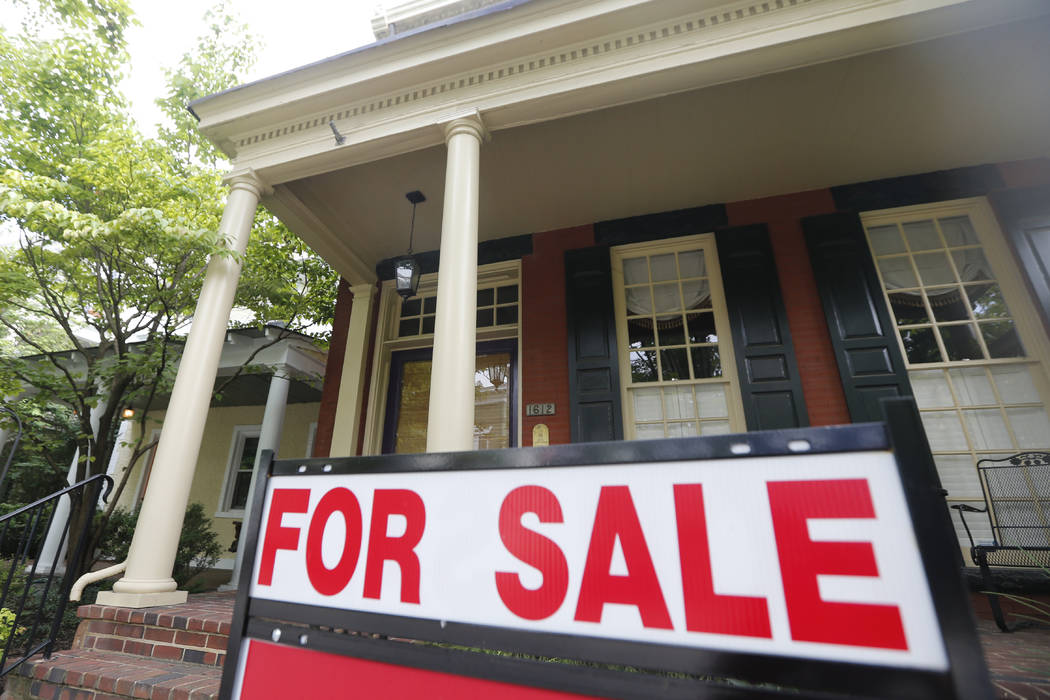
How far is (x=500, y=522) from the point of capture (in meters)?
0.77

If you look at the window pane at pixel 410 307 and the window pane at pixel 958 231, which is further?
the window pane at pixel 410 307

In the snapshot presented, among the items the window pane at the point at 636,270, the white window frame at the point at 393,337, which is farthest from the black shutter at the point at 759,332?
the white window frame at the point at 393,337

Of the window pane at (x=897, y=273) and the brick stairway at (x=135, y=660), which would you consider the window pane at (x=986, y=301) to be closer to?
the window pane at (x=897, y=273)

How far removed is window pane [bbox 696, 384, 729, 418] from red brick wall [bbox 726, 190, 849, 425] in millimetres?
638

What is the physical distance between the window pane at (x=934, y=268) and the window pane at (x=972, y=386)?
83 centimetres

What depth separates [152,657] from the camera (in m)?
2.51

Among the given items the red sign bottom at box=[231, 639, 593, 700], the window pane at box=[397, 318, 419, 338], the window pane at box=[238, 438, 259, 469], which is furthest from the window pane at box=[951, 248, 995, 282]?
the window pane at box=[238, 438, 259, 469]

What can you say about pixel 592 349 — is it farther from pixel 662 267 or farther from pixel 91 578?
pixel 91 578

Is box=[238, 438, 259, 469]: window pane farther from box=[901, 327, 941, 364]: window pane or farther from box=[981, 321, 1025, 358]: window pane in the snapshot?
box=[981, 321, 1025, 358]: window pane

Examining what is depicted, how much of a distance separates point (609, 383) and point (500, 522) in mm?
3548

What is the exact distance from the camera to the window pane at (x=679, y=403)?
411 cm

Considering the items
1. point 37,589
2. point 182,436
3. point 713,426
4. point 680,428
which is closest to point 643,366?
point 680,428

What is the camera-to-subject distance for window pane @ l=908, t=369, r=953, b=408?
12.0 ft

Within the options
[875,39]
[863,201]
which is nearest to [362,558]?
[875,39]
